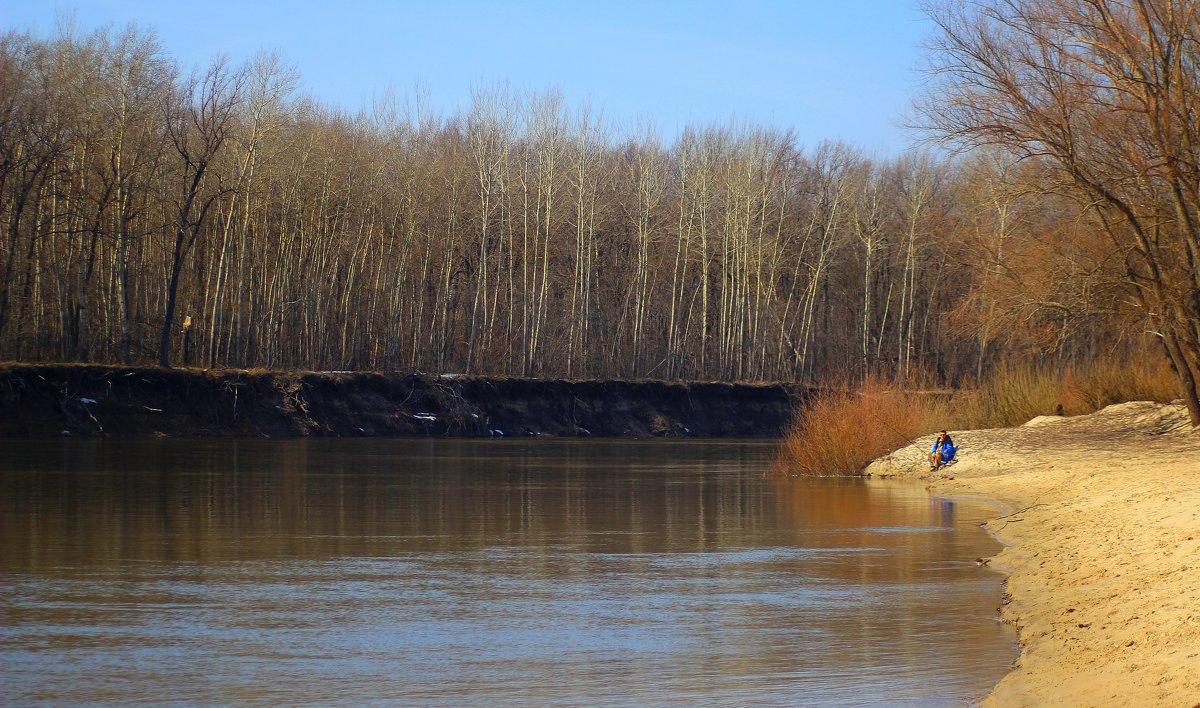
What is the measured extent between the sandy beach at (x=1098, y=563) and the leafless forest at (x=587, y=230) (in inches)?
168

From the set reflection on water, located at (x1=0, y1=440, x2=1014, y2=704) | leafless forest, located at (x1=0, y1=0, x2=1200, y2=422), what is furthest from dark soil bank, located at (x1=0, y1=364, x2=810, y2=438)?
reflection on water, located at (x1=0, y1=440, x2=1014, y2=704)

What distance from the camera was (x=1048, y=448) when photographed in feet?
91.2

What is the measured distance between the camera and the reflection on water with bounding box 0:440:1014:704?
9.14 meters

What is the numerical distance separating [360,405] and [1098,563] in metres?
43.2

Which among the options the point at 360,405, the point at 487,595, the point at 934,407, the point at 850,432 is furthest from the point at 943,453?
the point at 360,405

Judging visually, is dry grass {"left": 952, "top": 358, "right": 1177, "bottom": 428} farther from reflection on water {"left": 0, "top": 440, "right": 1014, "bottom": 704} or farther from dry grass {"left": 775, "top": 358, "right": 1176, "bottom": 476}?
reflection on water {"left": 0, "top": 440, "right": 1014, "bottom": 704}

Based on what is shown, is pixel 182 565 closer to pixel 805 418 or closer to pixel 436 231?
pixel 805 418

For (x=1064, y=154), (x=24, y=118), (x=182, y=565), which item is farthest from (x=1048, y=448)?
(x=24, y=118)

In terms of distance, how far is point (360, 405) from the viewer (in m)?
53.9

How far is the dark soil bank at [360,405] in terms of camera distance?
152 ft

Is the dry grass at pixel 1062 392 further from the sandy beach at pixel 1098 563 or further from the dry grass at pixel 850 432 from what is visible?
the sandy beach at pixel 1098 563

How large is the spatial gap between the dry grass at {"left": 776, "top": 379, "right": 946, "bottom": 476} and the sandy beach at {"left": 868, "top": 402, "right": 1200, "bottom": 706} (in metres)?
2.93

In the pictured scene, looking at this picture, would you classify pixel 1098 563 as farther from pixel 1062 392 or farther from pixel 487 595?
pixel 1062 392

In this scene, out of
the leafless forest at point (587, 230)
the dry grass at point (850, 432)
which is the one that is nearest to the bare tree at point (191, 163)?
the leafless forest at point (587, 230)
